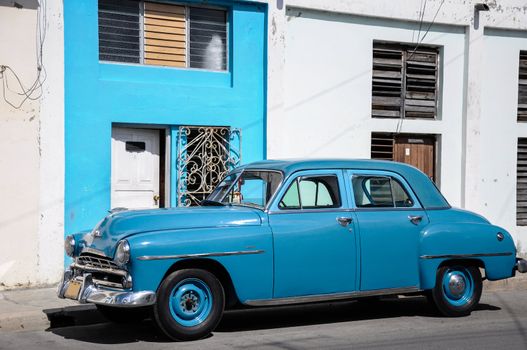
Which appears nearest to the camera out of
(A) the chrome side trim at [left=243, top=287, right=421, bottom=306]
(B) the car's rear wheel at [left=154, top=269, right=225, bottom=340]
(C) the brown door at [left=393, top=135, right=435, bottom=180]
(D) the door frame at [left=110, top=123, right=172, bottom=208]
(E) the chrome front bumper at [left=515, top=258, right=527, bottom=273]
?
(B) the car's rear wheel at [left=154, top=269, right=225, bottom=340]

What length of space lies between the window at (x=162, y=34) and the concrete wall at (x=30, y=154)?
0.92 m

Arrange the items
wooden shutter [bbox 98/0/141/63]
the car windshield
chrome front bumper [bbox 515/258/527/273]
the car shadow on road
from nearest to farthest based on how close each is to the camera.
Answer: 1. the car shadow on road
2. the car windshield
3. chrome front bumper [bbox 515/258/527/273]
4. wooden shutter [bbox 98/0/141/63]

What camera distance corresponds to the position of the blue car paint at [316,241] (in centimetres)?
770

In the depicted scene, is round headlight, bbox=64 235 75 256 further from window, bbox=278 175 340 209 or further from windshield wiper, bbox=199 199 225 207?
window, bbox=278 175 340 209

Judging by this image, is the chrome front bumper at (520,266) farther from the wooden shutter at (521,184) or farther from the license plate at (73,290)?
the wooden shutter at (521,184)

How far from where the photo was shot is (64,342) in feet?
25.8

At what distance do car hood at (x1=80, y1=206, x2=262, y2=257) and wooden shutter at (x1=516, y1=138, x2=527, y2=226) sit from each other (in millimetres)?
8405

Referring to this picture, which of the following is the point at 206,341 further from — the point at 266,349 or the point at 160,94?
the point at 160,94

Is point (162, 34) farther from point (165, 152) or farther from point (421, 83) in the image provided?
point (421, 83)

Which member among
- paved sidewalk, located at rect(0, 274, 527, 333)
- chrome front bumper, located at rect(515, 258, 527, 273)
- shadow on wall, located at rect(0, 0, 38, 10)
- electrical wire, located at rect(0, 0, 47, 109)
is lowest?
paved sidewalk, located at rect(0, 274, 527, 333)

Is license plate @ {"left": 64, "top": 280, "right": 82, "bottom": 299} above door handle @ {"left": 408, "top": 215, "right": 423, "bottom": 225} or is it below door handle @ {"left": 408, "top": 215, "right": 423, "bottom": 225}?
below

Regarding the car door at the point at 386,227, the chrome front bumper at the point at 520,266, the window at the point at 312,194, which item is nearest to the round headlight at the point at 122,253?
the window at the point at 312,194

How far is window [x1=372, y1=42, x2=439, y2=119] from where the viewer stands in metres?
14.1

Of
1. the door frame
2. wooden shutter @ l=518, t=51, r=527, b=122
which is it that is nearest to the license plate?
the door frame
